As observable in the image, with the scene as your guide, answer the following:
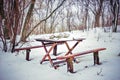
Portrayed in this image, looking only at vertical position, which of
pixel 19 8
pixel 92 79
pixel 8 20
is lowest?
pixel 92 79

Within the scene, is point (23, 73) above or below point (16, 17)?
below

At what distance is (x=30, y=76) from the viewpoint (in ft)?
16.4

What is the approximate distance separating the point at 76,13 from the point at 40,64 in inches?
1115

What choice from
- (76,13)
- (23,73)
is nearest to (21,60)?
(23,73)

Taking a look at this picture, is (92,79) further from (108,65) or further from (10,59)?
(10,59)

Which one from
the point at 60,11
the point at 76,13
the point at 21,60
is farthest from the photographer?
the point at 76,13

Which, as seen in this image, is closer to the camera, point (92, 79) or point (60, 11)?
point (92, 79)

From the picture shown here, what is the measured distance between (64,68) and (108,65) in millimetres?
1523

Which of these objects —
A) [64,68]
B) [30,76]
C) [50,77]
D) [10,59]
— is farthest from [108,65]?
[10,59]

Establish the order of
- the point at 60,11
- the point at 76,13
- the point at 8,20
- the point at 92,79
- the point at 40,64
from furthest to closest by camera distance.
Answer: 1. the point at 76,13
2. the point at 60,11
3. the point at 8,20
4. the point at 40,64
5. the point at 92,79

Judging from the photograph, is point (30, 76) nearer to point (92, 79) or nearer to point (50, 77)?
point (50, 77)

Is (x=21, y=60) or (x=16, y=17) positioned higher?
(x=16, y=17)

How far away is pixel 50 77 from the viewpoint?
4938 millimetres

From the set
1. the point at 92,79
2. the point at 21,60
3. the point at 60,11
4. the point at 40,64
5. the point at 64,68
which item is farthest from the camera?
the point at 60,11
